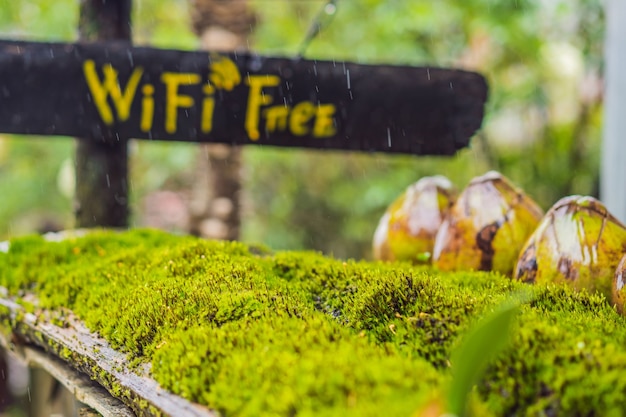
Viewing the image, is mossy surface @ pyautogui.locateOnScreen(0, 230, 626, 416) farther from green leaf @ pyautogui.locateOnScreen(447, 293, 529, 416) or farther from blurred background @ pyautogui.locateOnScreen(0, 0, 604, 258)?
blurred background @ pyautogui.locateOnScreen(0, 0, 604, 258)

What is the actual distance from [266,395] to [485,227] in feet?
3.80

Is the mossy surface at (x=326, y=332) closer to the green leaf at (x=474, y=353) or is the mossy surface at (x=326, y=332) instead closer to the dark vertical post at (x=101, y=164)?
the green leaf at (x=474, y=353)

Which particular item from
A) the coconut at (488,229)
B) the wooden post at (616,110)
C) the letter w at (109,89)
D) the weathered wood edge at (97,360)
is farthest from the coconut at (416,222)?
the wooden post at (616,110)

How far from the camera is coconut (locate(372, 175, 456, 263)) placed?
2.18m

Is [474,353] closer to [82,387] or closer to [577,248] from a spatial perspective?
[577,248]

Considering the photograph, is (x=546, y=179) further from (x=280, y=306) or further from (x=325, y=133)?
(x=280, y=306)

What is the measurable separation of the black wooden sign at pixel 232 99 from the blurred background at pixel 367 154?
264cm

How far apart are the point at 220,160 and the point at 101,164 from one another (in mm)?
1459

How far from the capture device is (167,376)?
1.20m

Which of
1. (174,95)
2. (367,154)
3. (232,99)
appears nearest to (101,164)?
(174,95)

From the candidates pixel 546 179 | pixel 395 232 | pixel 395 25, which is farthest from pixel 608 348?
pixel 546 179

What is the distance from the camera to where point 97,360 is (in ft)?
4.83

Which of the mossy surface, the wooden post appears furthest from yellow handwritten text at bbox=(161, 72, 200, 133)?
the wooden post

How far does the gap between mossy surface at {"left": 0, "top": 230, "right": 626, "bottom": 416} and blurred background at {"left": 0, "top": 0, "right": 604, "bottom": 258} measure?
13.5ft
